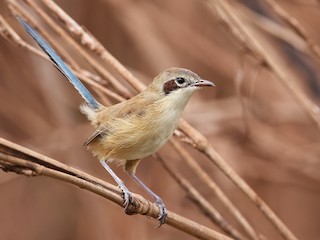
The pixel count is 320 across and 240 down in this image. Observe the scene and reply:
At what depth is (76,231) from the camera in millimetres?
4332

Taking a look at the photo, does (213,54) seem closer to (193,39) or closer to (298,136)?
(193,39)

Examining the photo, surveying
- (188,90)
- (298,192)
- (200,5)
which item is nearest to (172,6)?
(200,5)

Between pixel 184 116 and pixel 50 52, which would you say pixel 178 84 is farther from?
pixel 184 116

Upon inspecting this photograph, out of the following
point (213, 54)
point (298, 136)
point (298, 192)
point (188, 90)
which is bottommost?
point (298, 192)

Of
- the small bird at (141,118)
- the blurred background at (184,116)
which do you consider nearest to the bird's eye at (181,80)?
the small bird at (141,118)

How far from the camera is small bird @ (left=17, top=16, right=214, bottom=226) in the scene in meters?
2.34

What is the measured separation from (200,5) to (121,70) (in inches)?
86.5

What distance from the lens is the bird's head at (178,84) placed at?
96.3 inches

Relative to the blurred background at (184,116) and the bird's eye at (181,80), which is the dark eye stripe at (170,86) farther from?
the blurred background at (184,116)

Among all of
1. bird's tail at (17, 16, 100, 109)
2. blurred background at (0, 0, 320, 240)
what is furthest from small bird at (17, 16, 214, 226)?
blurred background at (0, 0, 320, 240)

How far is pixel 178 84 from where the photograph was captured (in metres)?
2.46

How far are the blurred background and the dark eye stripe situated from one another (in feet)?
4.47

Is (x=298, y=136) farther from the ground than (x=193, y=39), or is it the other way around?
(x=193, y=39)

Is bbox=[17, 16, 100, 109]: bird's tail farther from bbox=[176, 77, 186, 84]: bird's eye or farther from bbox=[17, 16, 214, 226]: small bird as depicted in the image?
bbox=[176, 77, 186, 84]: bird's eye
